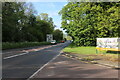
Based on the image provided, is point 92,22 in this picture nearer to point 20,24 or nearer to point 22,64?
point 22,64

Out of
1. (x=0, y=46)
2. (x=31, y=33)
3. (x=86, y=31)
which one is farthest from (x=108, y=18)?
(x=31, y=33)

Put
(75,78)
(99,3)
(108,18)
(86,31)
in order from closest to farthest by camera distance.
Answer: (75,78) → (108,18) → (99,3) → (86,31)

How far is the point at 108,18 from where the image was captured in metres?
20.9

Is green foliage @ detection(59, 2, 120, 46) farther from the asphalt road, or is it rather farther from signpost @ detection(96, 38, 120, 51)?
the asphalt road

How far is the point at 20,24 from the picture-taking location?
5850 centimetres

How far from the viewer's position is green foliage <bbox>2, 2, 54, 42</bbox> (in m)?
Answer: 38.9

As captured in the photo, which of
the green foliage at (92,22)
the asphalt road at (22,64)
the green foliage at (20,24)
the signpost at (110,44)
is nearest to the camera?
the asphalt road at (22,64)

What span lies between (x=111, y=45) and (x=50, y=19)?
298 feet

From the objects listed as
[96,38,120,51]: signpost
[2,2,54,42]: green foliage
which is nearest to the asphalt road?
[96,38,120,51]: signpost

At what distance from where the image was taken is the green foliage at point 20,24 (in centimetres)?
3892

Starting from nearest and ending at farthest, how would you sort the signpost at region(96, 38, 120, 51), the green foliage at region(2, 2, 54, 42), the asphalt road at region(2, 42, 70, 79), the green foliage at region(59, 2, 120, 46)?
the asphalt road at region(2, 42, 70, 79), the signpost at region(96, 38, 120, 51), the green foliage at region(59, 2, 120, 46), the green foliage at region(2, 2, 54, 42)

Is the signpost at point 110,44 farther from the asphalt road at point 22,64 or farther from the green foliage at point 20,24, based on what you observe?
the green foliage at point 20,24

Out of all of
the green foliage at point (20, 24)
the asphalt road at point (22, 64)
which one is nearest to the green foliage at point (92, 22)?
the asphalt road at point (22, 64)

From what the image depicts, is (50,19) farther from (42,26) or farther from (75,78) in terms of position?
(75,78)
